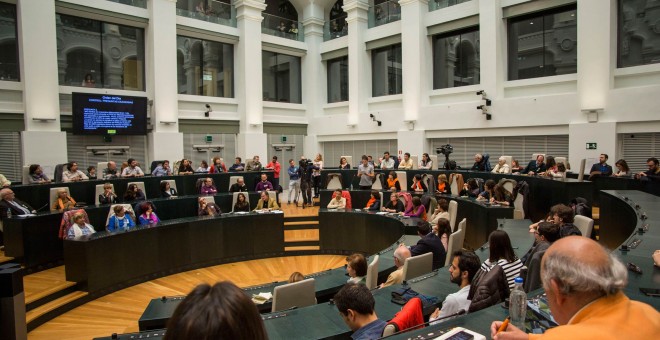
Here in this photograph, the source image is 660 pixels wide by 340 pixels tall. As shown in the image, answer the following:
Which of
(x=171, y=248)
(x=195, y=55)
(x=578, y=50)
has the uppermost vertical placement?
(x=195, y=55)

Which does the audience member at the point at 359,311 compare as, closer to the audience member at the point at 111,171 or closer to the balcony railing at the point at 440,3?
the audience member at the point at 111,171

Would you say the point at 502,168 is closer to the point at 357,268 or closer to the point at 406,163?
the point at 406,163

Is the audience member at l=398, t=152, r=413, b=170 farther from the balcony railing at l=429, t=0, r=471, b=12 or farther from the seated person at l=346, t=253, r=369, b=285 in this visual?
the seated person at l=346, t=253, r=369, b=285

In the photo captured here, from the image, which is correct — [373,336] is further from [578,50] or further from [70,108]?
[70,108]

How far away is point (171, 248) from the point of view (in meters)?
9.06

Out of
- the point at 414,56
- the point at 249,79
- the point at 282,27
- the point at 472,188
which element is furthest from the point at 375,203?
the point at 282,27

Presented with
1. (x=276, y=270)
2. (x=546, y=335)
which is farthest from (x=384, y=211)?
(x=546, y=335)

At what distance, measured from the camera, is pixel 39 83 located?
1273cm

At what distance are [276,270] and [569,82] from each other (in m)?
10.1

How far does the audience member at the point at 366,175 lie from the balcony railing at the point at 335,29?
8.43 meters

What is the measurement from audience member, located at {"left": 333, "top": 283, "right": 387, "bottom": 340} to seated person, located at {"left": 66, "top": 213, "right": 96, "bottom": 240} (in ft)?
21.4

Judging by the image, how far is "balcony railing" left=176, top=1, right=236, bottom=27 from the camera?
55.4 ft

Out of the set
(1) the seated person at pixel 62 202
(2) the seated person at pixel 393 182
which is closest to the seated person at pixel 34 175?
(1) the seated person at pixel 62 202

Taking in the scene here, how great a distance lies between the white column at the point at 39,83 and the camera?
12.5 metres
